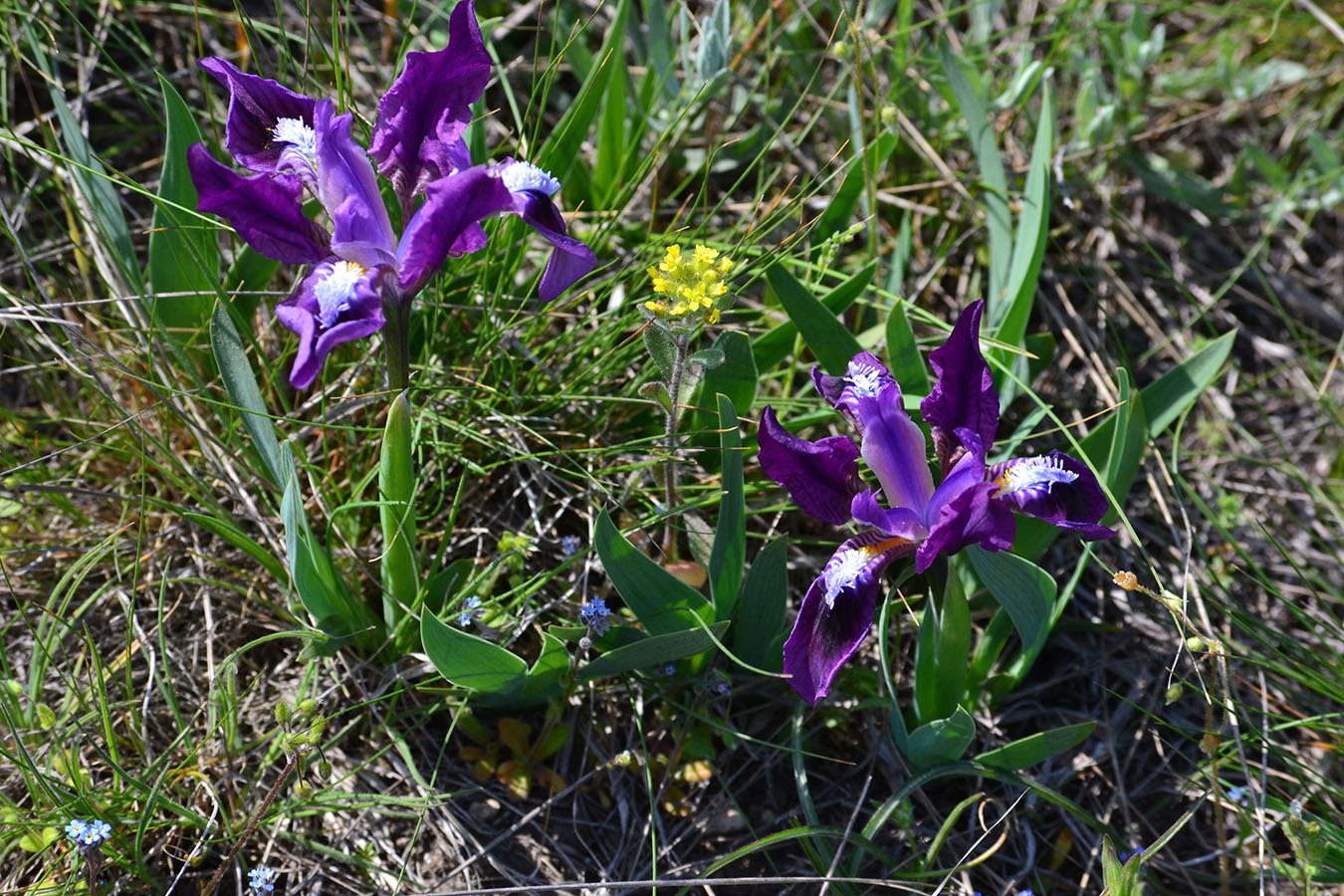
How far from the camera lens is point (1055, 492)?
1747 millimetres

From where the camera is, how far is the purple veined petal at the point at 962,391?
1780 mm

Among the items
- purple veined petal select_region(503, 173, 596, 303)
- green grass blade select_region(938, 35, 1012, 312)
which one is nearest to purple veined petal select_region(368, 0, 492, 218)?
purple veined petal select_region(503, 173, 596, 303)

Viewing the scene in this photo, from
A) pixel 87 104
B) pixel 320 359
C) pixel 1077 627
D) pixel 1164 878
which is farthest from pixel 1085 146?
pixel 87 104

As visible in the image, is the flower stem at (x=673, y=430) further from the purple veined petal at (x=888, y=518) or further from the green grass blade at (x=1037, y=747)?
the green grass blade at (x=1037, y=747)

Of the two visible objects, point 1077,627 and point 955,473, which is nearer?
point 955,473

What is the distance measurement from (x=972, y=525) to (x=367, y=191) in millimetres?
1099

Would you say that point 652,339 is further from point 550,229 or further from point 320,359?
point 320,359

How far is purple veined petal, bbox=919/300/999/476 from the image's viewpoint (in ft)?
5.84

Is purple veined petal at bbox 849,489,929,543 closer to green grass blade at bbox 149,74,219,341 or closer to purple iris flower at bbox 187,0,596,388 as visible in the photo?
purple iris flower at bbox 187,0,596,388

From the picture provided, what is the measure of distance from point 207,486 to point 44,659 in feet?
1.41

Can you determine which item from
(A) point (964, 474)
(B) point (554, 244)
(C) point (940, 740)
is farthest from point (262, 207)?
(C) point (940, 740)

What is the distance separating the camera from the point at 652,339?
6.07 feet

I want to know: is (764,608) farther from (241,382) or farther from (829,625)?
(241,382)

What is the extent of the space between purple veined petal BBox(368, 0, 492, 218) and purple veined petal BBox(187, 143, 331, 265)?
168mm
